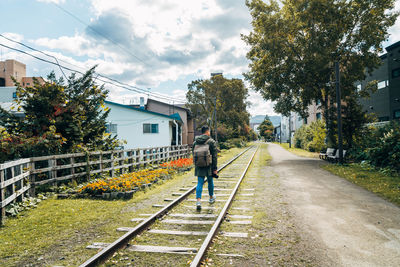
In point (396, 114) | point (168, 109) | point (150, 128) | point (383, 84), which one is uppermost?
point (383, 84)

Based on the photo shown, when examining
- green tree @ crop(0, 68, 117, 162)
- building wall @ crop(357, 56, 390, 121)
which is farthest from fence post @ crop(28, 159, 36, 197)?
building wall @ crop(357, 56, 390, 121)

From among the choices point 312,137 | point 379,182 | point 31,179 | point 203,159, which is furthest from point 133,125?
point 312,137

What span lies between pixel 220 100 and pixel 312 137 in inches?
782

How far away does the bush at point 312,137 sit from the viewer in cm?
2670

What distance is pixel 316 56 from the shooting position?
19.2 metres

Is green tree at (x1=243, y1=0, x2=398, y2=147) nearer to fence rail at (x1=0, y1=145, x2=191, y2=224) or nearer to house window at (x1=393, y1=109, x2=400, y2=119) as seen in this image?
house window at (x1=393, y1=109, x2=400, y2=119)

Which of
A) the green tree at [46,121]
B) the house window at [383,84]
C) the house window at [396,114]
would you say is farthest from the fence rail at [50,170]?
the house window at [383,84]

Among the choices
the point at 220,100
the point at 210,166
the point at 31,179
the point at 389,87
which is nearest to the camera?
the point at 210,166

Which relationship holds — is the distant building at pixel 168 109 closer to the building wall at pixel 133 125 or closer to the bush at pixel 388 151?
the building wall at pixel 133 125

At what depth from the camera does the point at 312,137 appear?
115ft

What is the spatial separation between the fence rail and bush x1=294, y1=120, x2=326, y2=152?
772 inches

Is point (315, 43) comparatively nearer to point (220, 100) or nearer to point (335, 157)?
point (335, 157)

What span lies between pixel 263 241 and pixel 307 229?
3.77 feet

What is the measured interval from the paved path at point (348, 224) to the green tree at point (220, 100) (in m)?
40.2
